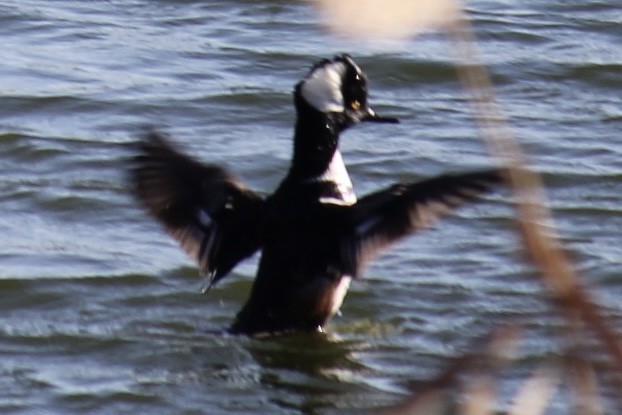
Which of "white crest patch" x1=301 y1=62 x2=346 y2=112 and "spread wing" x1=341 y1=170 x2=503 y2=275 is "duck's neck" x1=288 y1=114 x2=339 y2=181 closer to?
"white crest patch" x1=301 y1=62 x2=346 y2=112

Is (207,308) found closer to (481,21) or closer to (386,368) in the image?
(386,368)

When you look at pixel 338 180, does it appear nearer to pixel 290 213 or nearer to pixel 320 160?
pixel 320 160

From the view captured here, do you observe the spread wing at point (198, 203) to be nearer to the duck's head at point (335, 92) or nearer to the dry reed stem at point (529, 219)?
the duck's head at point (335, 92)

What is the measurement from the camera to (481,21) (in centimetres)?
1007

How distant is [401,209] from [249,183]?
7.54 feet

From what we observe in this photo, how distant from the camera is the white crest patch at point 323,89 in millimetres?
5988

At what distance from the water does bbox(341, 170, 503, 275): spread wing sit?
41 cm

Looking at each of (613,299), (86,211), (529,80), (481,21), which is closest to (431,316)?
(613,299)

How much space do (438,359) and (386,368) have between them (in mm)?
183

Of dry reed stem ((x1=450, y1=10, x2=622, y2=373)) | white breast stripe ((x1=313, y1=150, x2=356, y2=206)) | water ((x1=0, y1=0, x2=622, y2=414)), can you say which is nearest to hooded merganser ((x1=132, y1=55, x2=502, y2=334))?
white breast stripe ((x1=313, y1=150, x2=356, y2=206))

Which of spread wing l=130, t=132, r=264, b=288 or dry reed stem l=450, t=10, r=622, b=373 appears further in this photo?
spread wing l=130, t=132, r=264, b=288

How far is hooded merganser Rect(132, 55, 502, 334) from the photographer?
5895 mm

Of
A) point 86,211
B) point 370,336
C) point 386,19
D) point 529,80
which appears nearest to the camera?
point 386,19

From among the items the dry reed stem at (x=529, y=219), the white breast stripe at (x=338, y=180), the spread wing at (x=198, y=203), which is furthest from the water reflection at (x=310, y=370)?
the dry reed stem at (x=529, y=219)
